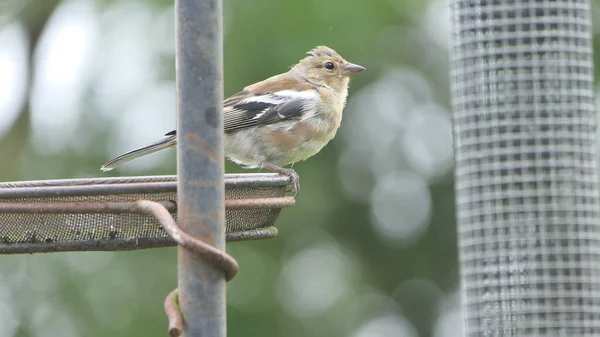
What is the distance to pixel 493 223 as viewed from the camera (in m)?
4.98

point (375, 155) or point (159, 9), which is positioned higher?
point (159, 9)

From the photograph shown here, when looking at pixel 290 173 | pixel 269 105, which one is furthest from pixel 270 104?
pixel 290 173

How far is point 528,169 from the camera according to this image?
4.99 meters

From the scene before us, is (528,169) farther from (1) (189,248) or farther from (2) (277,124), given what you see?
(2) (277,124)

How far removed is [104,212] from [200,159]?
48cm

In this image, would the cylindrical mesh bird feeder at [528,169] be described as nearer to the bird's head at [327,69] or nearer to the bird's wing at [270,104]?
the bird's wing at [270,104]

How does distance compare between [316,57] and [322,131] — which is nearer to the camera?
[322,131]

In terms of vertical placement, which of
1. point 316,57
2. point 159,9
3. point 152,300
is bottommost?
point 152,300

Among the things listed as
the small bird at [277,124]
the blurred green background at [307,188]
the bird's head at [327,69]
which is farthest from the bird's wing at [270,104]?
the blurred green background at [307,188]

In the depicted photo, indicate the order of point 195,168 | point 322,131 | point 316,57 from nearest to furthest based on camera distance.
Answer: point 195,168 → point 322,131 → point 316,57

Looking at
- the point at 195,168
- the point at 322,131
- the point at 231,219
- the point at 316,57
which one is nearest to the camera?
the point at 195,168

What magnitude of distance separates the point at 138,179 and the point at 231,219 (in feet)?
1.51

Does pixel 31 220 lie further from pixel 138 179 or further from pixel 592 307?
pixel 592 307

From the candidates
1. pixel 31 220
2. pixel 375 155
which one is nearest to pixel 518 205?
pixel 31 220
